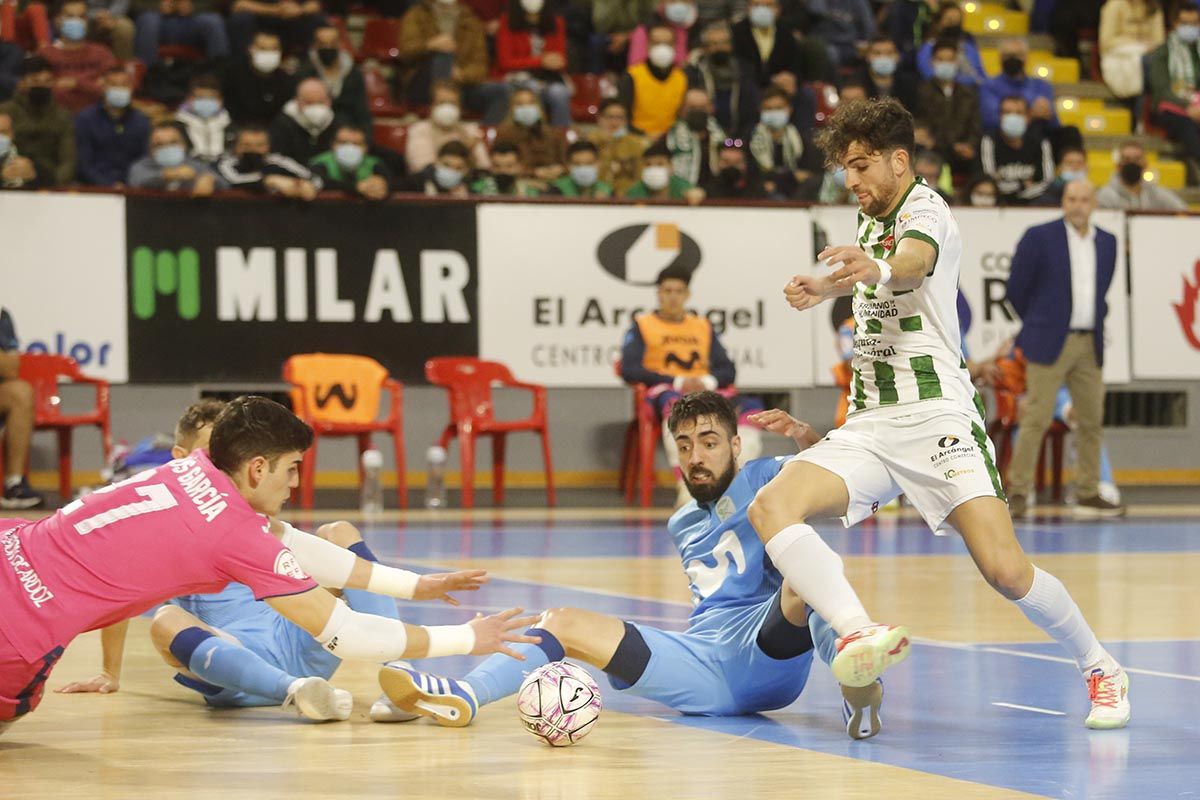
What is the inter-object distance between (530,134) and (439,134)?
2.81ft

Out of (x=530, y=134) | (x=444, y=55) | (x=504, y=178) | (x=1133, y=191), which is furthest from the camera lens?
(x=444, y=55)

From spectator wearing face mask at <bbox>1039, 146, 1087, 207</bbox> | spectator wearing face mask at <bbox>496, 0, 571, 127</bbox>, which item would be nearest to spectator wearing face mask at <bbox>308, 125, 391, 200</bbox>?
spectator wearing face mask at <bbox>496, 0, 571, 127</bbox>

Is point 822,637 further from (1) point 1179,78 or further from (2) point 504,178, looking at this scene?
(1) point 1179,78

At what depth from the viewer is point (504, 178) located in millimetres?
16641

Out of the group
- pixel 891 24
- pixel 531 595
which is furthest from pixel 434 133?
pixel 531 595

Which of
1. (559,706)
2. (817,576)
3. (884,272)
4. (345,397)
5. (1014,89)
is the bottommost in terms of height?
(559,706)

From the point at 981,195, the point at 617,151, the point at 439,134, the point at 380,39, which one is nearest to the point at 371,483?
the point at 439,134

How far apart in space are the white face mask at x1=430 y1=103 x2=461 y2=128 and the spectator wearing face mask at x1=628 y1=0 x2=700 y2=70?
2.46 meters

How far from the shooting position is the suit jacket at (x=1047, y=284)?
13531 millimetres

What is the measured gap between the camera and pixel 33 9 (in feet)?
58.9

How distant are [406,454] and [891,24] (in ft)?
26.9

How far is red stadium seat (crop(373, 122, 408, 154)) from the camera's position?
18172 millimetres

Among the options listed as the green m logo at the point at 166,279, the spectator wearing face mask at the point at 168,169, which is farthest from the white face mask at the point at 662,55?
the green m logo at the point at 166,279

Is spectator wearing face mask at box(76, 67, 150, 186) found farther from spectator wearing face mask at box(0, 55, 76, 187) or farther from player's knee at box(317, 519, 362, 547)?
player's knee at box(317, 519, 362, 547)
